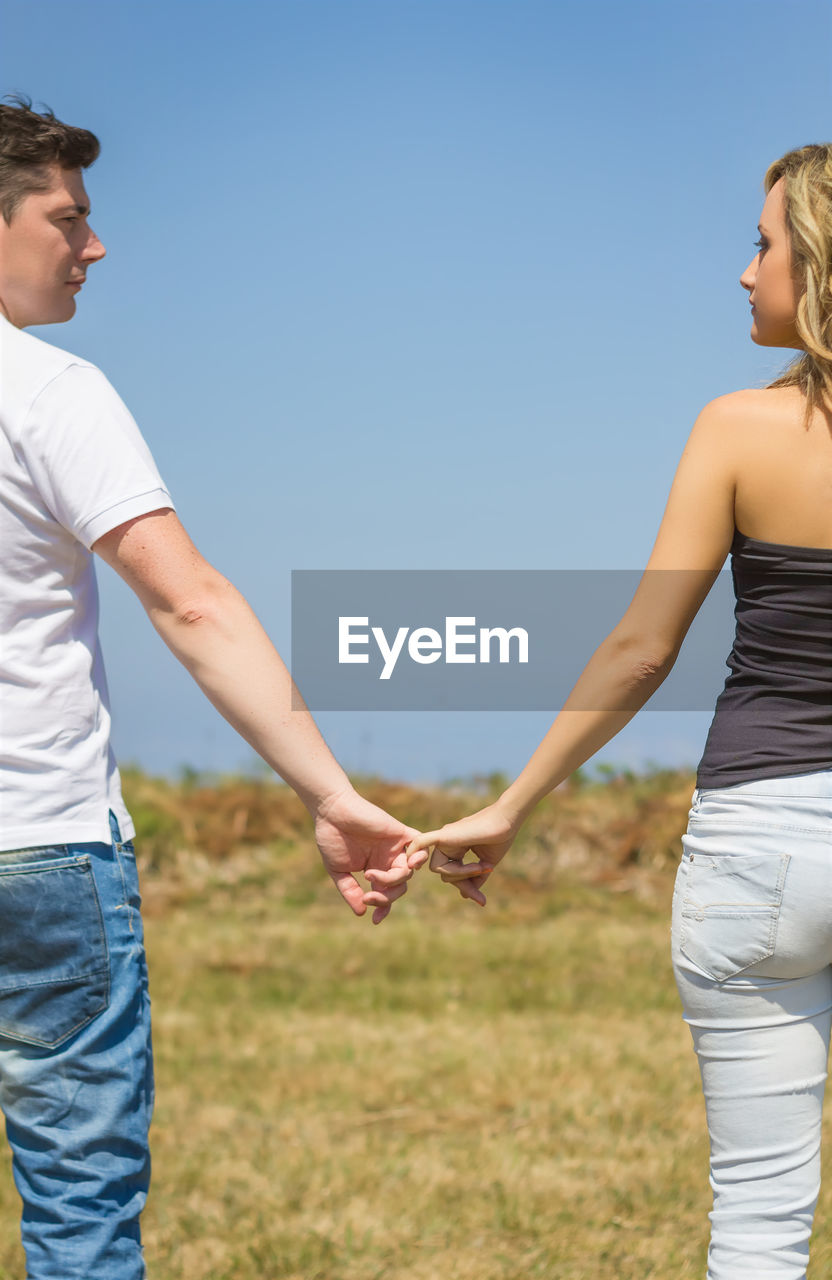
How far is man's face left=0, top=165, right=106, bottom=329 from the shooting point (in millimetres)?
2404

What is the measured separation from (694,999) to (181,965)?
556 cm

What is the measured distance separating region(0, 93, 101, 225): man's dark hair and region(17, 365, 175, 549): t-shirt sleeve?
1.62ft

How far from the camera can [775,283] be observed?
7.32ft

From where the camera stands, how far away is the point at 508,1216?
13.0 feet

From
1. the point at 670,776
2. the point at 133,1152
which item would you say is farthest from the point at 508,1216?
the point at 670,776

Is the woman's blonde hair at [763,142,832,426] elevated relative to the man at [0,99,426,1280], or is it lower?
elevated

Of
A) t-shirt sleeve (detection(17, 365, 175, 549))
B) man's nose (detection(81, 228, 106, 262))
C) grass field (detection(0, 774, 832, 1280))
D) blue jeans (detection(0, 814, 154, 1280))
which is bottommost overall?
grass field (detection(0, 774, 832, 1280))

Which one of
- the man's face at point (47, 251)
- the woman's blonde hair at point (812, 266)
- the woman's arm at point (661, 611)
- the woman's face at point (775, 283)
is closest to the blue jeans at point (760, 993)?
the woman's arm at point (661, 611)

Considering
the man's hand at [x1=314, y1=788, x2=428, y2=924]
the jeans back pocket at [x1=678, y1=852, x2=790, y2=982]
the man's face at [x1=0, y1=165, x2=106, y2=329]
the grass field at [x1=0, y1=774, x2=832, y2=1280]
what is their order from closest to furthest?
the jeans back pocket at [x1=678, y1=852, x2=790, y2=982]
the man's face at [x1=0, y1=165, x2=106, y2=329]
the man's hand at [x1=314, y1=788, x2=428, y2=924]
the grass field at [x1=0, y1=774, x2=832, y2=1280]

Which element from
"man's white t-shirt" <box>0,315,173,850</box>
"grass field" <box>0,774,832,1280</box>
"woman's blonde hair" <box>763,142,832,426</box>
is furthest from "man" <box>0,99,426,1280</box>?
"grass field" <box>0,774,832,1280</box>

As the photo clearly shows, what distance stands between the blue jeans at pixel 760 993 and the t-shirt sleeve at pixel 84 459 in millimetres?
1133

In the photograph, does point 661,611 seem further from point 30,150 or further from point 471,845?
point 30,150

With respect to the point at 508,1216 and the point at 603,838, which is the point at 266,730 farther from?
the point at 603,838

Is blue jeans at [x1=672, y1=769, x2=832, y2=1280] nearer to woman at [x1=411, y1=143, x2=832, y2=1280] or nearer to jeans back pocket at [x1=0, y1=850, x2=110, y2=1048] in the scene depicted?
woman at [x1=411, y1=143, x2=832, y2=1280]
